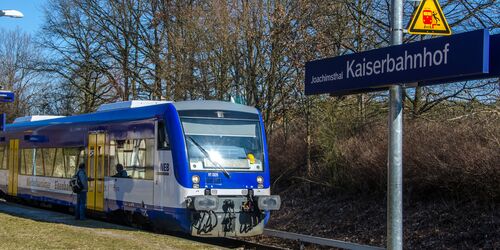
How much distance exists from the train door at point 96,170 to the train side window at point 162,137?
11.2ft

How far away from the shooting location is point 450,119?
14375 millimetres

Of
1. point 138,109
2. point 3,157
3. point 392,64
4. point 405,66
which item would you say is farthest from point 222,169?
point 3,157

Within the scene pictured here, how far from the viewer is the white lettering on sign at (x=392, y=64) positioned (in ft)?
21.5

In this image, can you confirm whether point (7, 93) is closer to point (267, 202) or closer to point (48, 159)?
point (48, 159)

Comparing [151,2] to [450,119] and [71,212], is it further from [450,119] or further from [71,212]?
[450,119]

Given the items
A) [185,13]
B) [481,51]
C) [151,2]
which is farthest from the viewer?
[151,2]

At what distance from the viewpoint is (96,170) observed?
1725 centimetres

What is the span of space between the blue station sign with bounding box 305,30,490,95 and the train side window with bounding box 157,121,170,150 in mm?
6202

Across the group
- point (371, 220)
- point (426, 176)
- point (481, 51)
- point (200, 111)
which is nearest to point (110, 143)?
point (200, 111)

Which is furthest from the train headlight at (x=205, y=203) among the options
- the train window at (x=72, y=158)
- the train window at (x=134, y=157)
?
the train window at (x=72, y=158)

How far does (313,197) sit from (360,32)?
208 inches

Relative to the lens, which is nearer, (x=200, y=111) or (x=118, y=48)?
(x=200, y=111)

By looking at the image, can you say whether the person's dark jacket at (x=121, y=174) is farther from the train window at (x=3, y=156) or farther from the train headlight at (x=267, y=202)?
the train window at (x=3, y=156)

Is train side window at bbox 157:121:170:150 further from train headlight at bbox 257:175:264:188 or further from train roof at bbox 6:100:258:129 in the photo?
train headlight at bbox 257:175:264:188
